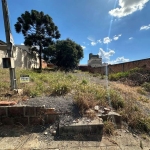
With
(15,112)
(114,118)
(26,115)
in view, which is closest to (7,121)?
(15,112)

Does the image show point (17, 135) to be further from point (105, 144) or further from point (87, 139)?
point (105, 144)

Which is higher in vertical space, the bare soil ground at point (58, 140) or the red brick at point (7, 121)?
the red brick at point (7, 121)

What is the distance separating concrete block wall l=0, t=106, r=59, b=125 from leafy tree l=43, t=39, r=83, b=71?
13880 millimetres

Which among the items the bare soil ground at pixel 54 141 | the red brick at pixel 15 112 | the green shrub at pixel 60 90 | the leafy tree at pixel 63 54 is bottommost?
the bare soil ground at pixel 54 141

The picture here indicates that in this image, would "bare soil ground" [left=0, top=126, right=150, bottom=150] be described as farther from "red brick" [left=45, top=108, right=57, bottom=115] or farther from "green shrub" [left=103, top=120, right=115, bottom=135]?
"red brick" [left=45, top=108, right=57, bottom=115]

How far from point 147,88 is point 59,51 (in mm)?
12360

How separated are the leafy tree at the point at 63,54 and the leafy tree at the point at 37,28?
1343 millimetres

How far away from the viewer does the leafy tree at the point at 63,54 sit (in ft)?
53.4

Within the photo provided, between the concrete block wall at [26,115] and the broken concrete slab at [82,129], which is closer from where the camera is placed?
the broken concrete slab at [82,129]

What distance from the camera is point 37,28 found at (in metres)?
16.8

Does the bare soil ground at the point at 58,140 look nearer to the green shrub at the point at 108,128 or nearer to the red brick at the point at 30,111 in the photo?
the green shrub at the point at 108,128

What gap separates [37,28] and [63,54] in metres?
4.76

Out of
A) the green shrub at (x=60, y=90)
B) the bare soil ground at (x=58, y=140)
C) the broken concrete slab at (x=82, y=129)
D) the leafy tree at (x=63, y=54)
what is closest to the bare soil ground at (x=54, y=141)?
the bare soil ground at (x=58, y=140)

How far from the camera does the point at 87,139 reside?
216 cm
